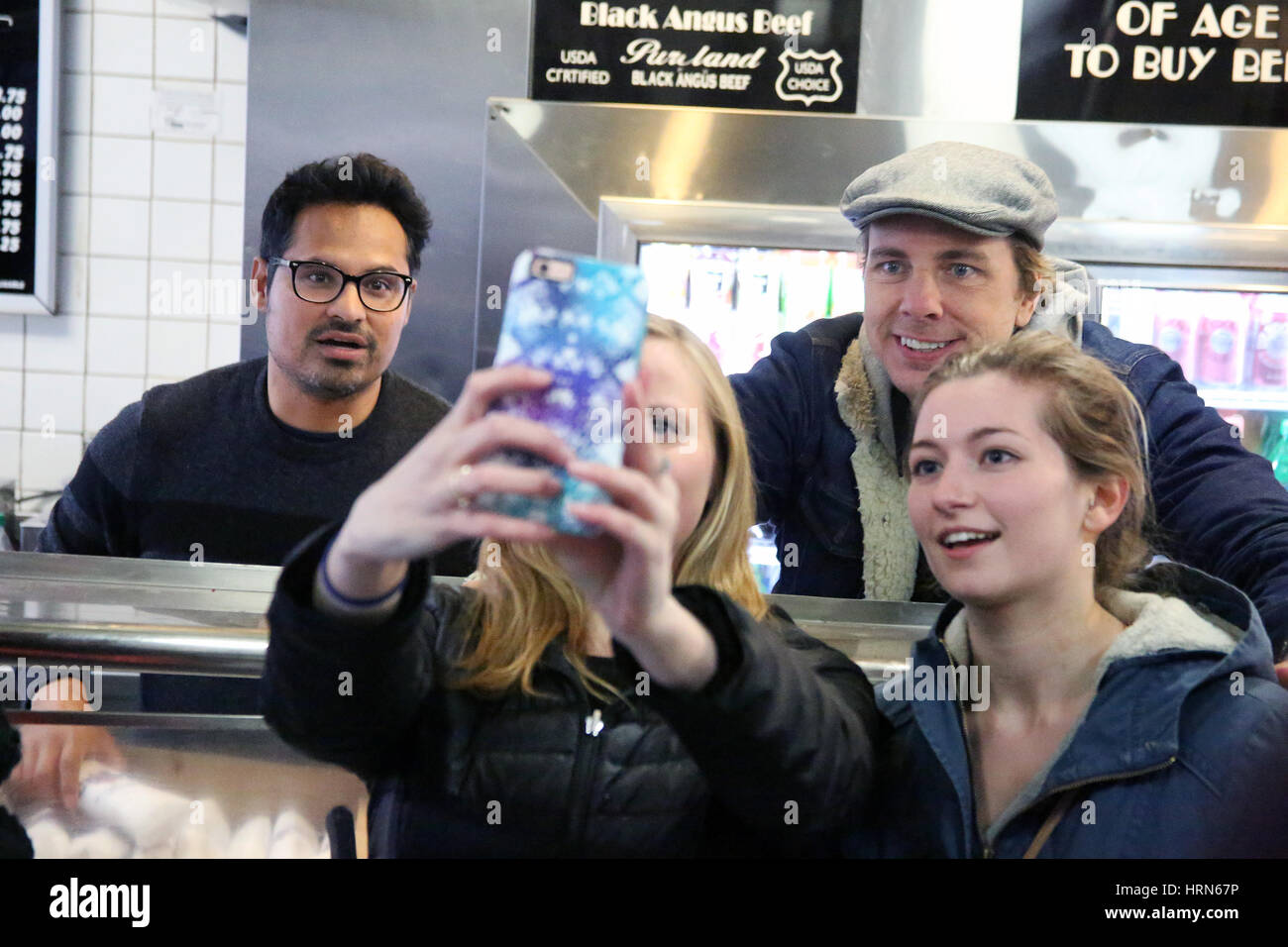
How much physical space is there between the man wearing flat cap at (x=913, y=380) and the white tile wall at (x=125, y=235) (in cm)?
193

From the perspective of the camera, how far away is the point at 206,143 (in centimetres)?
295

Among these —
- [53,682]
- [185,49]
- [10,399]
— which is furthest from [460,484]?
[10,399]

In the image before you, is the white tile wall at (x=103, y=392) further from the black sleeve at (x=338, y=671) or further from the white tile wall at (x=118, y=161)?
the black sleeve at (x=338, y=671)

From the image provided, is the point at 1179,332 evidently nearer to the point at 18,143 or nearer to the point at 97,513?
the point at 97,513

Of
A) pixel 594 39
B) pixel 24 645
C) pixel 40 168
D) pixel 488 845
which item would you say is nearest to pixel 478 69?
pixel 594 39

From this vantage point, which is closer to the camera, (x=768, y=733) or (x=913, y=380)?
(x=768, y=733)

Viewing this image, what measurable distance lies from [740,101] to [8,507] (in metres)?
1.98

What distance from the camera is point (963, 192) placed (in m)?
1.36

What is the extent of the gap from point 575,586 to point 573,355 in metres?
0.32

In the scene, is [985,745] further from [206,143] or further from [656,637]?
[206,143]

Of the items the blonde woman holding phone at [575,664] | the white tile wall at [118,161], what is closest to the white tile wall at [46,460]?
the white tile wall at [118,161]

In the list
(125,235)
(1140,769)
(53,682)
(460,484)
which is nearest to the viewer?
(460,484)

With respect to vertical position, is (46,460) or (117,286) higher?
(117,286)
